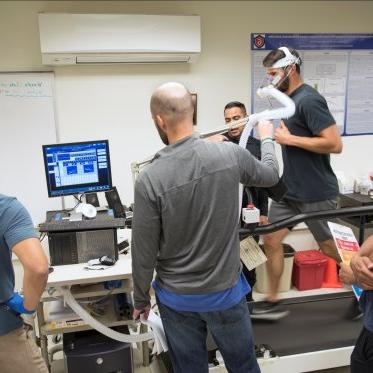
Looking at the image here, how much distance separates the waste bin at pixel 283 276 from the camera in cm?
361

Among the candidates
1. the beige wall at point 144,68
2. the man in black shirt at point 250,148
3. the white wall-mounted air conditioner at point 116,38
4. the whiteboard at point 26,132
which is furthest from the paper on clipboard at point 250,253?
the whiteboard at point 26,132

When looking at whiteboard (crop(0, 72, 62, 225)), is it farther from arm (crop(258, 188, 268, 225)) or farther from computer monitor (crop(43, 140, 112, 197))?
arm (crop(258, 188, 268, 225))

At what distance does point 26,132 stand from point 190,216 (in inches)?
94.3

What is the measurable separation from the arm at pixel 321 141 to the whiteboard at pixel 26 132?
1.99 m

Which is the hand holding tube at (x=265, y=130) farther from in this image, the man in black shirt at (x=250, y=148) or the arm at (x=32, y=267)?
the arm at (x=32, y=267)

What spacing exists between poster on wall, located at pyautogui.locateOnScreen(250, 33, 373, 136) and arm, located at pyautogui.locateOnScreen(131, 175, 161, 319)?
2.56 m

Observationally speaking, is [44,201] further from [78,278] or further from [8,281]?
[8,281]

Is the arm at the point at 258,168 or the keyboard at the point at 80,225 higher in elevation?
the arm at the point at 258,168

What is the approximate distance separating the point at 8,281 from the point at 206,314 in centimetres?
78

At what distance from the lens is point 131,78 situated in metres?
3.56

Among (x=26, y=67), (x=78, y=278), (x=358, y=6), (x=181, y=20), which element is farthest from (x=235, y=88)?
(x=78, y=278)

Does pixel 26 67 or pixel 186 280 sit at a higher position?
pixel 26 67

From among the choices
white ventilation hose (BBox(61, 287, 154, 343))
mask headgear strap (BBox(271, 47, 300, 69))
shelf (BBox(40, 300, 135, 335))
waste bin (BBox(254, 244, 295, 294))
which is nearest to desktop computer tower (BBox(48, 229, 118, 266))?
white ventilation hose (BBox(61, 287, 154, 343))

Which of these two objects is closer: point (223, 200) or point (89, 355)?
point (223, 200)
